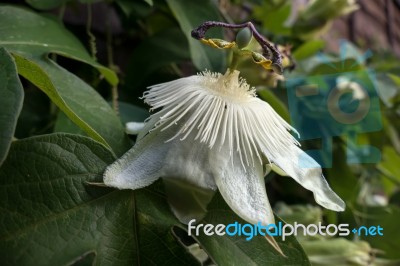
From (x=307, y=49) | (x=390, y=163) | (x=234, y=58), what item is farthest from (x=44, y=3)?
(x=390, y=163)

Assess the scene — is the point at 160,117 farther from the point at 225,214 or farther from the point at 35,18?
the point at 35,18

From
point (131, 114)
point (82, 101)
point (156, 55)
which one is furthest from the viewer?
point (156, 55)

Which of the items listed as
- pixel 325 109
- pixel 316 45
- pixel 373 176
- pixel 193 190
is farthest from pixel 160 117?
pixel 373 176

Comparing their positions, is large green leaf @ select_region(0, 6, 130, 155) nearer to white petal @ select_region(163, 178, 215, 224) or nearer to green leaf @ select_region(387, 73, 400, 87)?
white petal @ select_region(163, 178, 215, 224)

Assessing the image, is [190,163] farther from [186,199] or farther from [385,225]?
[385,225]

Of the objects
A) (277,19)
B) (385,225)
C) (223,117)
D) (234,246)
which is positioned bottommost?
(385,225)

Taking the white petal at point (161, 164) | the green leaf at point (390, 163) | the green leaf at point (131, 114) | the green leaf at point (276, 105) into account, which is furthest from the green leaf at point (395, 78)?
the white petal at point (161, 164)

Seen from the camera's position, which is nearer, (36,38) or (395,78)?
(36,38)
